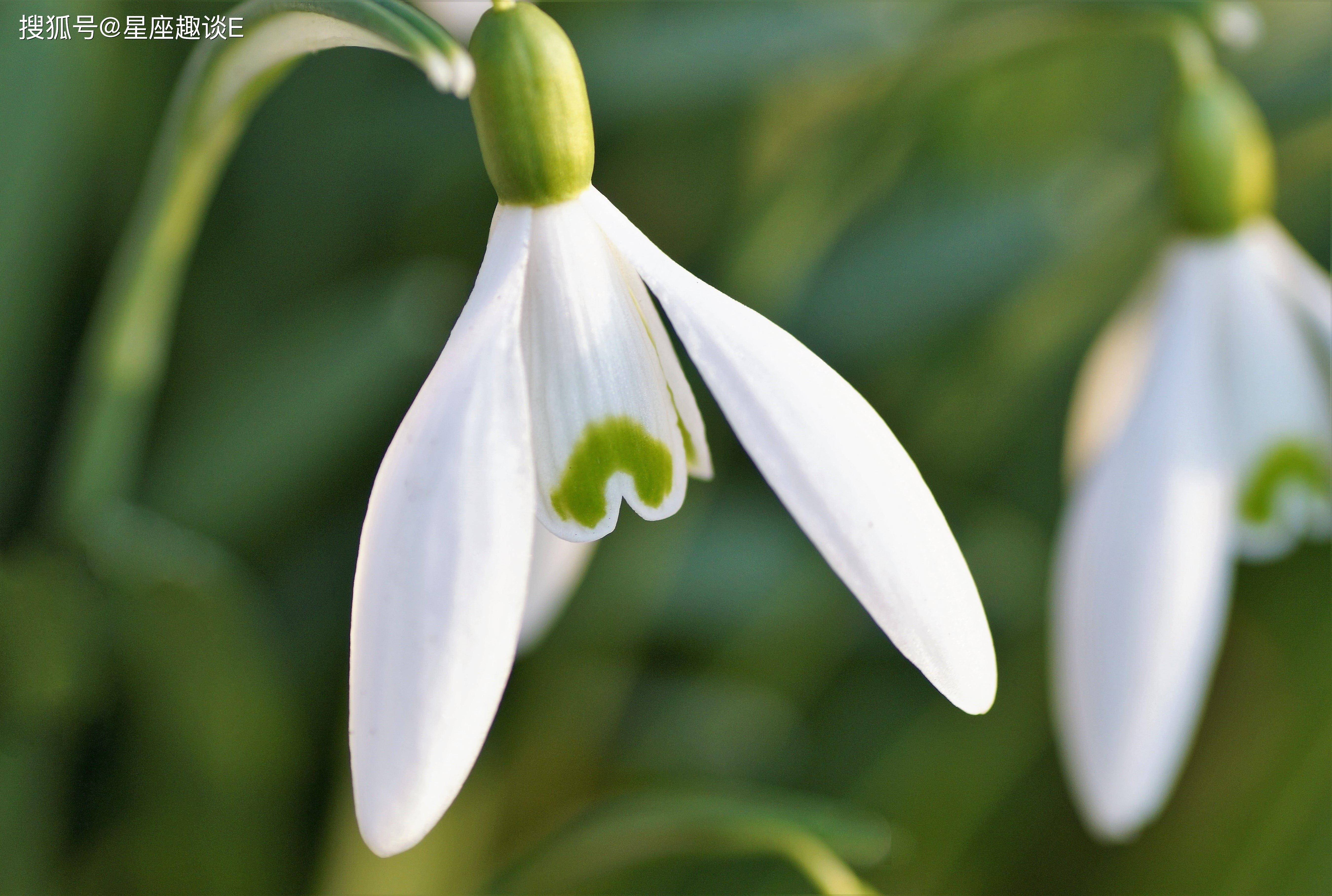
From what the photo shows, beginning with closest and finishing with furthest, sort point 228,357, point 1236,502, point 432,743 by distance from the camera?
point 432,743
point 1236,502
point 228,357

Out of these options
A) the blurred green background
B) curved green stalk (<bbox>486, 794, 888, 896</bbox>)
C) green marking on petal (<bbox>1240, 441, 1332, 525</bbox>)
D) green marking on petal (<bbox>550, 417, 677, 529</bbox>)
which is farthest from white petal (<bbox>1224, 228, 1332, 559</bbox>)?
green marking on petal (<bbox>550, 417, 677, 529</bbox>)

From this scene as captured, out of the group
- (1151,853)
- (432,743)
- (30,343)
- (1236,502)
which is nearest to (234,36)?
(432,743)

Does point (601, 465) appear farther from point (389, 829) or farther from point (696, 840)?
point (696, 840)

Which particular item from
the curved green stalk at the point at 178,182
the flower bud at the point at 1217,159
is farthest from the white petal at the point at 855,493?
the flower bud at the point at 1217,159

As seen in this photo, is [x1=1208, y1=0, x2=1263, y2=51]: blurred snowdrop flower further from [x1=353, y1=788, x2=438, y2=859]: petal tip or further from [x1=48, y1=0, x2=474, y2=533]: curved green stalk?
[x1=353, y1=788, x2=438, y2=859]: petal tip

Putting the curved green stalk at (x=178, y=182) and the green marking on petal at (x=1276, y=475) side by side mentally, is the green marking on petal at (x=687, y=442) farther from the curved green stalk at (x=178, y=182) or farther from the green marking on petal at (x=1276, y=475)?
the green marking on petal at (x=1276, y=475)

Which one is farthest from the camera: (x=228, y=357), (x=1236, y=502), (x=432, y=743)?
(x=228, y=357)

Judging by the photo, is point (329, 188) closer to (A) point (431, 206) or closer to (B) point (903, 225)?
(A) point (431, 206)
